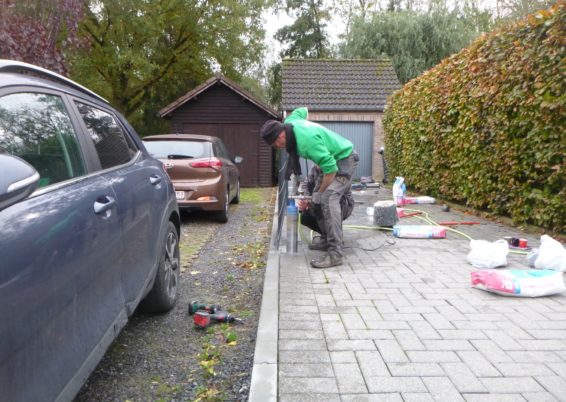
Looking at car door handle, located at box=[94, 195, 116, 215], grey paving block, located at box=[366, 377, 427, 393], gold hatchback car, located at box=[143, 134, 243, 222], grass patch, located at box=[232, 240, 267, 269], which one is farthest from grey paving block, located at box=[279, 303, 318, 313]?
gold hatchback car, located at box=[143, 134, 243, 222]

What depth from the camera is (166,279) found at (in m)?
3.91

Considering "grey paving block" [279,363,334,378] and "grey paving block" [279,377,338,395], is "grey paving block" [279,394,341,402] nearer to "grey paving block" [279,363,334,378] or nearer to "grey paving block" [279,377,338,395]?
"grey paving block" [279,377,338,395]

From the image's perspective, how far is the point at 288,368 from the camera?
2748mm

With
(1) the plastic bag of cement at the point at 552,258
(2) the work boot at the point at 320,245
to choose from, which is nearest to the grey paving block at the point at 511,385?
(1) the plastic bag of cement at the point at 552,258

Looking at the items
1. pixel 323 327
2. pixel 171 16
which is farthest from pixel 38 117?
pixel 171 16

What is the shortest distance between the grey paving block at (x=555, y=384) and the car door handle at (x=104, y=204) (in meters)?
2.53

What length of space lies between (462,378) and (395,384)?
1.28 ft

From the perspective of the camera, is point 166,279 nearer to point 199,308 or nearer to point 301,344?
point 199,308

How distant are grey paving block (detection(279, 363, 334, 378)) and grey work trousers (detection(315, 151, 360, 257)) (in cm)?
234

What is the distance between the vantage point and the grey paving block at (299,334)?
3176mm

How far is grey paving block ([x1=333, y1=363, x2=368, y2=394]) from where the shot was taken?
8.20 feet

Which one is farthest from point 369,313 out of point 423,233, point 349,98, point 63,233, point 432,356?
point 349,98

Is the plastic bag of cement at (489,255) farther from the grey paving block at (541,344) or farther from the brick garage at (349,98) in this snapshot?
the brick garage at (349,98)

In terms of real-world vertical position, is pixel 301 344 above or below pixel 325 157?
below
